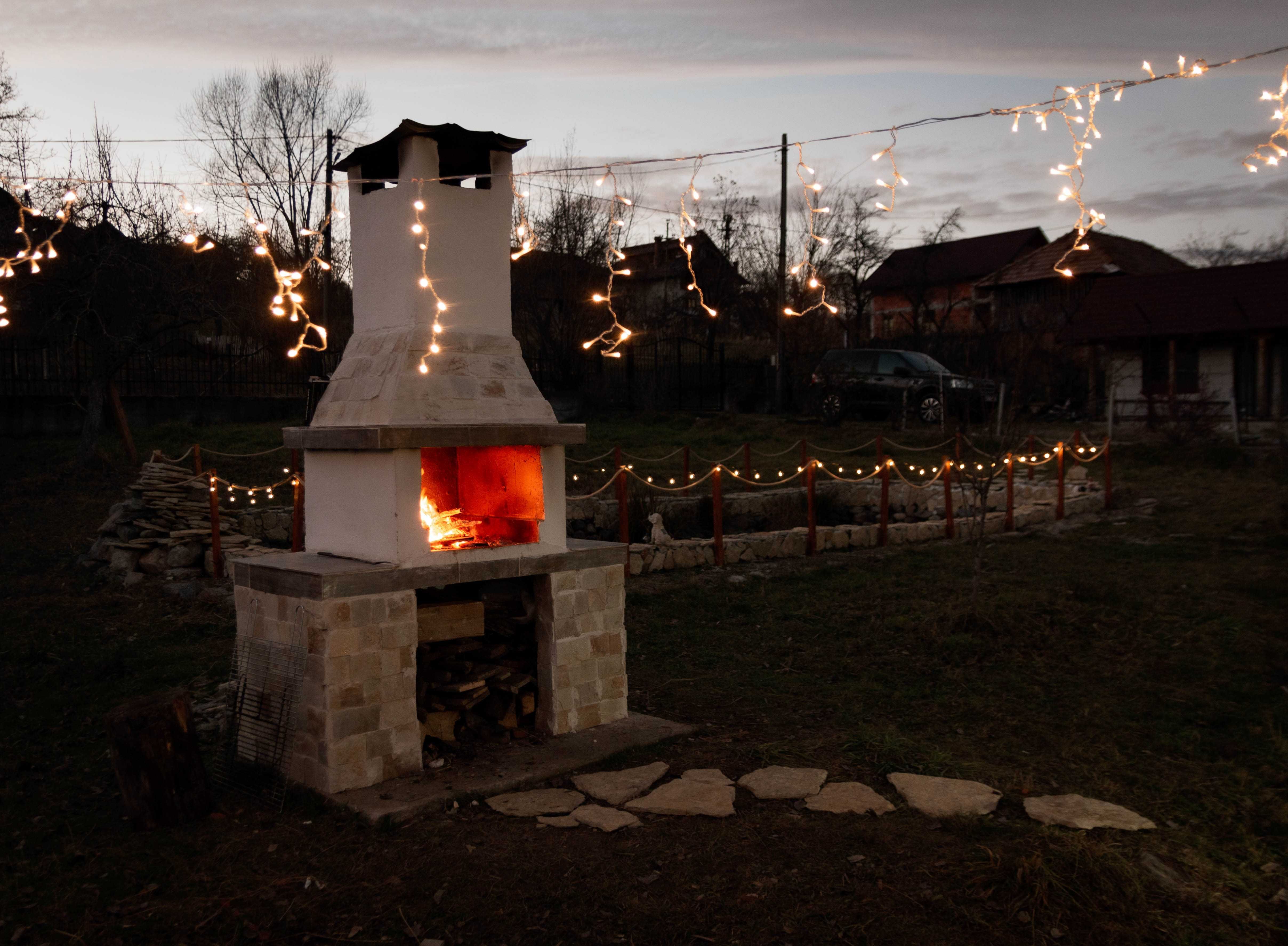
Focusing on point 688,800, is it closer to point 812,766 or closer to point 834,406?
point 812,766

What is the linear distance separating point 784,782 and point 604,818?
3.01 ft

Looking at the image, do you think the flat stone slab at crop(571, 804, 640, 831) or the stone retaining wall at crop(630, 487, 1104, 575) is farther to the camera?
the stone retaining wall at crop(630, 487, 1104, 575)

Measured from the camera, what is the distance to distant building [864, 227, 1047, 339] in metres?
31.6

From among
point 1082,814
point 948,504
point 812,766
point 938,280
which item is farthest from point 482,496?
point 938,280

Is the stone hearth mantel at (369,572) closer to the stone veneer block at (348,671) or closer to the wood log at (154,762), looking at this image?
the stone veneer block at (348,671)

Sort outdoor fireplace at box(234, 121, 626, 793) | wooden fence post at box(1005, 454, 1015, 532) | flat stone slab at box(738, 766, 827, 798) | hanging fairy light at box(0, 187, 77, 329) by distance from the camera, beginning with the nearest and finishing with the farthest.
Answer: flat stone slab at box(738, 766, 827, 798) → outdoor fireplace at box(234, 121, 626, 793) → hanging fairy light at box(0, 187, 77, 329) → wooden fence post at box(1005, 454, 1015, 532)

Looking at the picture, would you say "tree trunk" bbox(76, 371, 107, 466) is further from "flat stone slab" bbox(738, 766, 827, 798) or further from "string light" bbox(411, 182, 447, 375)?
"flat stone slab" bbox(738, 766, 827, 798)

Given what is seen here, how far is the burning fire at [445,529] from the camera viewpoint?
5.66 metres

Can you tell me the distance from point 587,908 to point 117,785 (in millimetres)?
2636

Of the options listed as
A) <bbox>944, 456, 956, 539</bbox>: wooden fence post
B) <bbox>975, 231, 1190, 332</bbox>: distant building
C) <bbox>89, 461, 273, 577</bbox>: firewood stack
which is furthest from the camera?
<bbox>975, 231, 1190, 332</bbox>: distant building

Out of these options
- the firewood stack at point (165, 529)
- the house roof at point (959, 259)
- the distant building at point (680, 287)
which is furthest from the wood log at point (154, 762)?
the house roof at point (959, 259)

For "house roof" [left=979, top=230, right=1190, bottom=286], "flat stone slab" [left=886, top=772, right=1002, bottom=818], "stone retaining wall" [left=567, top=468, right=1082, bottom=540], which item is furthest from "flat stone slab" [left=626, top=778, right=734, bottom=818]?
"house roof" [left=979, top=230, right=1190, bottom=286]

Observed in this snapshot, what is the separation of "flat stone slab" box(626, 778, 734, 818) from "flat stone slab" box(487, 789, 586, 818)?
27 cm

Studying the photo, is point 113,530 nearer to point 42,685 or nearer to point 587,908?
point 42,685
